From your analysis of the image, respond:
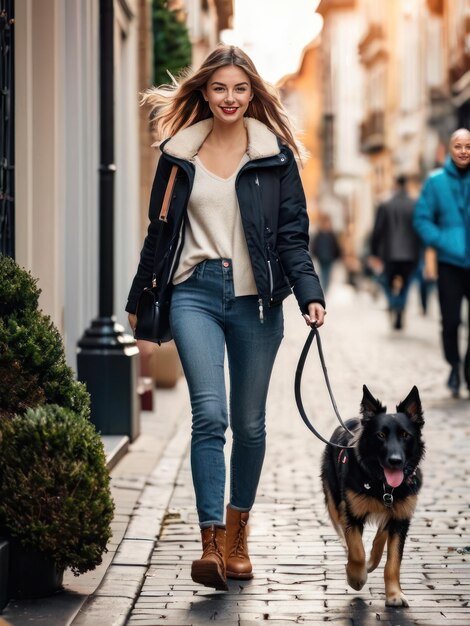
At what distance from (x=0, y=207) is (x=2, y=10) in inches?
38.8

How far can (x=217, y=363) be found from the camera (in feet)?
18.0

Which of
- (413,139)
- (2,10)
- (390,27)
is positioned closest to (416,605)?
(2,10)

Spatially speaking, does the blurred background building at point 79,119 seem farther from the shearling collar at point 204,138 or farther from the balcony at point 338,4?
the balcony at point 338,4

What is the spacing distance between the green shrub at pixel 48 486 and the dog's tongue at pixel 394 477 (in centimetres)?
106

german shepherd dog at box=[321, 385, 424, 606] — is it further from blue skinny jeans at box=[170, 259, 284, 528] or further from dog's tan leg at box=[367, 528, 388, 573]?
blue skinny jeans at box=[170, 259, 284, 528]

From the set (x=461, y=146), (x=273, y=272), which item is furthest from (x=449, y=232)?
(x=273, y=272)

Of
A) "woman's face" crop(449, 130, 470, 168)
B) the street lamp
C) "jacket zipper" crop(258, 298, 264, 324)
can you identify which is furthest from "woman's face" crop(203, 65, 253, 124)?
"woman's face" crop(449, 130, 470, 168)

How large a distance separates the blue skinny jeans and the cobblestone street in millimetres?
386

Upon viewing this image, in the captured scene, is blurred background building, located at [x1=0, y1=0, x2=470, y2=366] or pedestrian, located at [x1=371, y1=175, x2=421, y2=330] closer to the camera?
blurred background building, located at [x1=0, y1=0, x2=470, y2=366]

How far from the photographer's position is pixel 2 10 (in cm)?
719

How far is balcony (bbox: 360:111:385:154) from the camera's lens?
181ft

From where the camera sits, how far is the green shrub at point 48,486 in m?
5.04

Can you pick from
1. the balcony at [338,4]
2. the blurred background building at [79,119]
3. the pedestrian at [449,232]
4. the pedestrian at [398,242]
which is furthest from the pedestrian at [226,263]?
the balcony at [338,4]

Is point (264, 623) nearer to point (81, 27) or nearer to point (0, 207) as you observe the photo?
point (0, 207)
